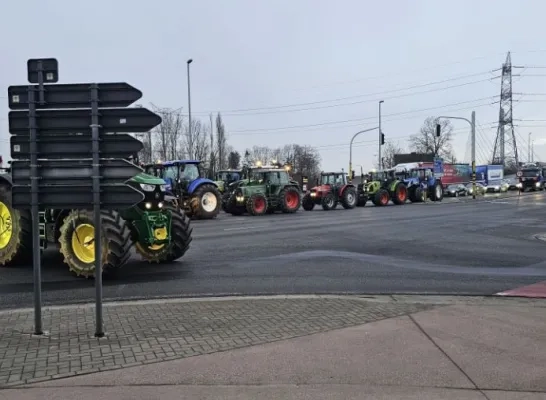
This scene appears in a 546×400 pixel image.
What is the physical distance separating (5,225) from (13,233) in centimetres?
77

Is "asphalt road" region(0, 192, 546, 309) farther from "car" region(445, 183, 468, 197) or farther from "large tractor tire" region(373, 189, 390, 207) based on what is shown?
"car" region(445, 183, 468, 197)

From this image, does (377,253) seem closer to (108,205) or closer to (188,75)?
(108,205)

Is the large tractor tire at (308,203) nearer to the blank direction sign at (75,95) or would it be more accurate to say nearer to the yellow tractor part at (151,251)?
the yellow tractor part at (151,251)

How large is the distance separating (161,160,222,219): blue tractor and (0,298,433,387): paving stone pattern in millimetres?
16737

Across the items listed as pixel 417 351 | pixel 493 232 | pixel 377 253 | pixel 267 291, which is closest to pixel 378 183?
pixel 493 232

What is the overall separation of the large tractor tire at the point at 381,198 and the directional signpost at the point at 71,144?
3057 centimetres

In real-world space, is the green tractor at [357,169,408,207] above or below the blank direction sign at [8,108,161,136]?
below

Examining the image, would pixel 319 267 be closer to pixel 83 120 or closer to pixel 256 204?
pixel 83 120

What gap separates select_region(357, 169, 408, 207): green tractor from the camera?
35.7m

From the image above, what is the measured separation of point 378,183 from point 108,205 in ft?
105

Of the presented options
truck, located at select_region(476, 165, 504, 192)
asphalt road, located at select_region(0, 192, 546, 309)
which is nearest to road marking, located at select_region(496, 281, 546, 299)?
asphalt road, located at select_region(0, 192, 546, 309)

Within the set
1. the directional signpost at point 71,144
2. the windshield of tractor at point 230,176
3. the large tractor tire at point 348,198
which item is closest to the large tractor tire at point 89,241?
the directional signpost at point 71,144

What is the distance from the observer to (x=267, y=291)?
8.70 m

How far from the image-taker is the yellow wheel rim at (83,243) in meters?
9.57
